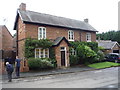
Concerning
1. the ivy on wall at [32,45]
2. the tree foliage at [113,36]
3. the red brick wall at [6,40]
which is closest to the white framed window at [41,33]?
the ivy on wall at [32,45]

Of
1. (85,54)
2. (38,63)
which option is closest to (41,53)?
(38,63)

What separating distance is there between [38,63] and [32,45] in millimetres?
2714

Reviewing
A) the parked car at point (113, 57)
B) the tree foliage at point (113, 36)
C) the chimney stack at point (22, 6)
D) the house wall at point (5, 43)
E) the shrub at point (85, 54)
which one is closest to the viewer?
the chimney stack at point (22, 6)

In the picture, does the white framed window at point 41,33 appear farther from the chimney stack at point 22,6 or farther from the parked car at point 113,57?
the parked car at point 113,57

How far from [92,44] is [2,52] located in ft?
57.3

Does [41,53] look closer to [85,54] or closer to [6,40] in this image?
[85,54]

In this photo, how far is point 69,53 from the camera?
20922mm

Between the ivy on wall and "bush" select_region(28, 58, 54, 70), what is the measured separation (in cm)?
119

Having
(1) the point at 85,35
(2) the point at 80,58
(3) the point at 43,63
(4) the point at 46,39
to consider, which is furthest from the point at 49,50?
(1) the point at 85,35

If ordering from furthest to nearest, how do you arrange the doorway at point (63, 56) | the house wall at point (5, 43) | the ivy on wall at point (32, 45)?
the house wall at point (5, 43)
the doorway at point (63, 56)
the ivy on wall at point (32, 45)

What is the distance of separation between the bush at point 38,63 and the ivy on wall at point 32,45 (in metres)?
1.19

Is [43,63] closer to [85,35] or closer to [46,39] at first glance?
[46,39]

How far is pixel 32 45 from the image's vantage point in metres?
17.7

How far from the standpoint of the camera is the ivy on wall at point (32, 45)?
17.3 metres
